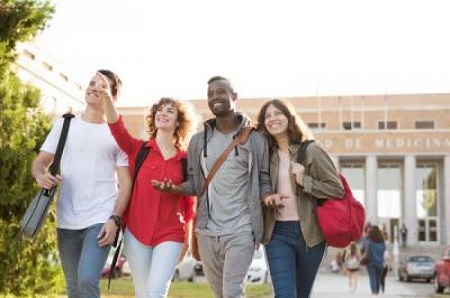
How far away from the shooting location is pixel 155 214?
17.0 feet

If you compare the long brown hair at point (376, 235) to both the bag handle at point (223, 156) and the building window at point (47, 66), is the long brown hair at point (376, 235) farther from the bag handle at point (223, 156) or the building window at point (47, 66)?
the building window at point (47, 66)

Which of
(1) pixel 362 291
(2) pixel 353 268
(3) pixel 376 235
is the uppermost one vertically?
(3) pixel 376 235

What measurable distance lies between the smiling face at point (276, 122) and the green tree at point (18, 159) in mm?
4606

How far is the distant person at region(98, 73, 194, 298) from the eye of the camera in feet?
16.7

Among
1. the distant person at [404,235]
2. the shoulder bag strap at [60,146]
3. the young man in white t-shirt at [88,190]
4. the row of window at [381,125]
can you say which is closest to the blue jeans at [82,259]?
the young man in white t-shirt at [88,190]

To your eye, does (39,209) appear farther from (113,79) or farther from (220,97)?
(220,97)

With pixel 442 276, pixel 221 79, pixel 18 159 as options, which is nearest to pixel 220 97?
pixel 221 79

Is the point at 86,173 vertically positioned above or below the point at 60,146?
below

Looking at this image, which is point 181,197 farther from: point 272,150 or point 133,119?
point 133,119

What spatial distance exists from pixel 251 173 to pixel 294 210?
421 mm

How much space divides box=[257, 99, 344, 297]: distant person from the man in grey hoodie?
15 centimetres

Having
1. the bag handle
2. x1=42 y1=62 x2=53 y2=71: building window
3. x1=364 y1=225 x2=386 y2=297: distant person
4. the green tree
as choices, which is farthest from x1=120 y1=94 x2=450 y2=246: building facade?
the bag handle

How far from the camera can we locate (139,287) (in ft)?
17.0

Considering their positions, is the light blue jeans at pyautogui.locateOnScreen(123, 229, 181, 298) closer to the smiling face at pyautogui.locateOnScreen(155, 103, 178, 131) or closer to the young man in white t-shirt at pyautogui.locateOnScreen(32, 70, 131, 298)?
the young man in white t-shirt at pyautogui.locateOnScreen(32, 70, 131, 298)
